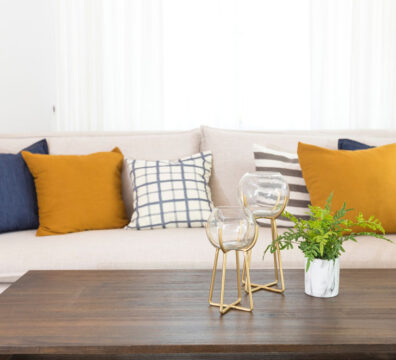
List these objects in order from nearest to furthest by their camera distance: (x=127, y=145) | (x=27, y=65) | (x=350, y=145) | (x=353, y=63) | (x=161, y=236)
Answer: (x=161, y=236) → (x=350, y=145) → (x=127, y=145) → (x=353, y=63) → (x=27, y=65)

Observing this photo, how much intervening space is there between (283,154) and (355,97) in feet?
4.31

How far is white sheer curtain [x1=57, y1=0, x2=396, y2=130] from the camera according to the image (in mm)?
3074

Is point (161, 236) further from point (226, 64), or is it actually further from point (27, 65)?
point (27, 65)

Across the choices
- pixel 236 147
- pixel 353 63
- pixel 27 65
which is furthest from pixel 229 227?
pixel 27 65

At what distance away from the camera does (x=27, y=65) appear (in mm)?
3195

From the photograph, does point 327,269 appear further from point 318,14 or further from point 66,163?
point 318,14

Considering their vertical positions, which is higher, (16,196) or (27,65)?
(27,65)

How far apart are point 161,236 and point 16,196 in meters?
0.67

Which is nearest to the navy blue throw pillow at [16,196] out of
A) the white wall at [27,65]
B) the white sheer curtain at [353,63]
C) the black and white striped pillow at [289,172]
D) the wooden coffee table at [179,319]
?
the wooden coffee table at [179,319]

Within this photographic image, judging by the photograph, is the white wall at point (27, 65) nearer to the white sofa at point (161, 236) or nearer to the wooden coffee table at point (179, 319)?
the white sofa at point (161, 236)

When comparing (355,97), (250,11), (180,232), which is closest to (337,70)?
(355,97)

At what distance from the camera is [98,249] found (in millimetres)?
1675

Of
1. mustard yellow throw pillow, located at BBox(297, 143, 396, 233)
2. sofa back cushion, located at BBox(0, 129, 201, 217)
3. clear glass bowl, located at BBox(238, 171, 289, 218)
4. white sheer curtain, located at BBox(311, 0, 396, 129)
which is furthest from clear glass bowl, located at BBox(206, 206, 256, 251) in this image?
white sheer curtain, located at BBox(311, 0, 396, 129)

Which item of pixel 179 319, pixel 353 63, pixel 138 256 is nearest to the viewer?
pixel 179 319
